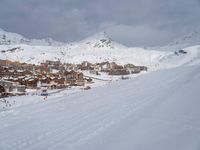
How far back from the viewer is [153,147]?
4.59 metres

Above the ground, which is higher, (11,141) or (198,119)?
(198,119)

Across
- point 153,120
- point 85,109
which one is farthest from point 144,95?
point 153,120

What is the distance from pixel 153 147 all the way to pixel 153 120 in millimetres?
1700

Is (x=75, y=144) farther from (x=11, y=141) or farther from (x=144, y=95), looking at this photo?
(x=144, y=95)

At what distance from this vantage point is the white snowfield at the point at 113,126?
4988mm

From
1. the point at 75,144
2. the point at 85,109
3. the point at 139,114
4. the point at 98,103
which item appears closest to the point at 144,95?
the point at 98,103

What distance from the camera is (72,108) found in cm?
876

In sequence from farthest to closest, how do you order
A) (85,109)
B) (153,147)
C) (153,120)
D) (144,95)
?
(144,95) < (85,109) < (153,120) < (153,147)

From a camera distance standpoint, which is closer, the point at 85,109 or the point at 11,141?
the point at 11,141

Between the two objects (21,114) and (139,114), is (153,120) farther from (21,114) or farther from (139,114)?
(21,114)

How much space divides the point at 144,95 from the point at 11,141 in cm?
495

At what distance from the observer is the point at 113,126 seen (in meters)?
6.21

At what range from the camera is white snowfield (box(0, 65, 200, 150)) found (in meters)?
4.99

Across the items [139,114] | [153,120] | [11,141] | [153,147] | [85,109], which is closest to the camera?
[153,147]
